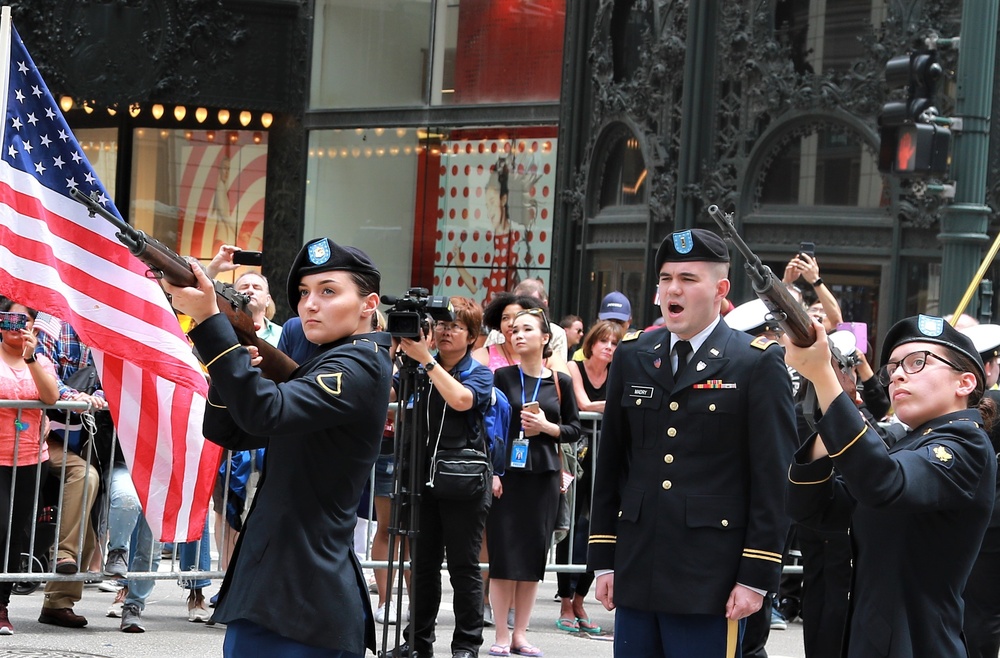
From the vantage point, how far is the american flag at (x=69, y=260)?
641 cm

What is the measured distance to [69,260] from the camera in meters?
6.44

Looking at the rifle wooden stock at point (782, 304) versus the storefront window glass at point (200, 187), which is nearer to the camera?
the rifle wooden stock at point (782, 304)

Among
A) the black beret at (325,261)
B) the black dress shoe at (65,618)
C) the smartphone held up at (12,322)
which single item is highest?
the black beret at (325,261)

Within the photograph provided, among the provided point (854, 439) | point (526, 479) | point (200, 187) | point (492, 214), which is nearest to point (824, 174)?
point (492, 214)

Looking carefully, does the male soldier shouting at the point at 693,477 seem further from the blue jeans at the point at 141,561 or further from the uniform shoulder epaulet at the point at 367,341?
the blue jeans at the point at 141,561

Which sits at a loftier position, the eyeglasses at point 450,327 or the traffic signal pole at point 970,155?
the traffic signal pole at point 970,155

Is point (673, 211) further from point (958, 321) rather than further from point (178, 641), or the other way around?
point (178, 641)

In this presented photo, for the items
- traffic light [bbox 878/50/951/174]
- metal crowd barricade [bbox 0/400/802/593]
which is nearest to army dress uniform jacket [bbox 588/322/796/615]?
metal crowd barricade [bbox 0/400/802/593]

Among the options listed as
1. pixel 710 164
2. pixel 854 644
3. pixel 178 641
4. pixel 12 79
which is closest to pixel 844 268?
pixel 710 164

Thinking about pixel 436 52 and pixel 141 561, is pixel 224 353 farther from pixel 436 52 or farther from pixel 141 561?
pixel 436 52

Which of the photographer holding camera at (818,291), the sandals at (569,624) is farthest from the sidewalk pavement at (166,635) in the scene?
the photographer holding camera at (818,291)

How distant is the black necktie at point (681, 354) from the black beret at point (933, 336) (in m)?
0.97

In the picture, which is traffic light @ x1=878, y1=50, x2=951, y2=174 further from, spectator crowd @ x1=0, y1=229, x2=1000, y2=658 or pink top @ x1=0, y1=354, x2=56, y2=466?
pink top @ x1=0, y1=354, x2=56, y2=466

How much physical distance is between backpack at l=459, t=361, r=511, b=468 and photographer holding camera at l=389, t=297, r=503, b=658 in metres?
0.04
